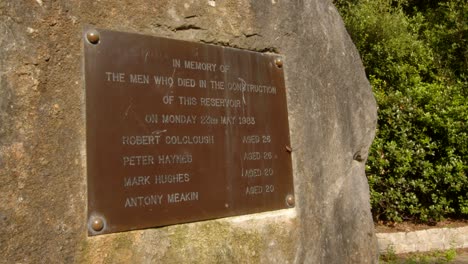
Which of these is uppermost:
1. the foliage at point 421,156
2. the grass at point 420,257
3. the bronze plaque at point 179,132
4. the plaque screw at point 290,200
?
the bronze plaque at point 179,132

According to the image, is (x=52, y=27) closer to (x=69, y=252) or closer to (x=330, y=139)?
(x=69, y=252)

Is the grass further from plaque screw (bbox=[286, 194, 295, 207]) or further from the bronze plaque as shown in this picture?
the bronze plaque

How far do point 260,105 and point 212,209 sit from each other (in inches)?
25.1

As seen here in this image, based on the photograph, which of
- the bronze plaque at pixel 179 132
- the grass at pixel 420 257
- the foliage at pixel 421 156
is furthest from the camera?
the foliage at pixel 421 156

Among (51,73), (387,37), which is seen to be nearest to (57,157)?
(51,73)

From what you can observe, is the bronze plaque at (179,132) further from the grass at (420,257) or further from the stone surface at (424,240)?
the stone surface at (424,240)

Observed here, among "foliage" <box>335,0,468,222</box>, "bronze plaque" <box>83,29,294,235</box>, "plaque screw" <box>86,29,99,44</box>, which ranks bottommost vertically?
"foliage" <box>335,0,468,222</box>

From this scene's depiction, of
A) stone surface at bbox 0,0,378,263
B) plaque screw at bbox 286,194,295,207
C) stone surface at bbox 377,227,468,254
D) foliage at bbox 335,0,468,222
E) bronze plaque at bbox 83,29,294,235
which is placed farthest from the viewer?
foliage at bbox 335,0,468,222

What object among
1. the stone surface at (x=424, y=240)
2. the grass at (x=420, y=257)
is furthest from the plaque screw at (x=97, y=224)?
the stone surface at (x=424, y=240)

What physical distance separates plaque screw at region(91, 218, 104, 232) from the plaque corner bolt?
73 centimetres

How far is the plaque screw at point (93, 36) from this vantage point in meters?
1.97

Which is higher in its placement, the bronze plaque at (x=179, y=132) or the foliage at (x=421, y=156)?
the bronze plaque at (x=179, y=132)

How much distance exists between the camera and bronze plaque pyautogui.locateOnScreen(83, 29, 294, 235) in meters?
1.95

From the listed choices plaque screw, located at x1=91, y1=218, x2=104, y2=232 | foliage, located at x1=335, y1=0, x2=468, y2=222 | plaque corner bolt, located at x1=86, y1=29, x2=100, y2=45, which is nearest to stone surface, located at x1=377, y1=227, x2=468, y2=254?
foliage, located at x1=335, y1=0, x2=468, y2=222
